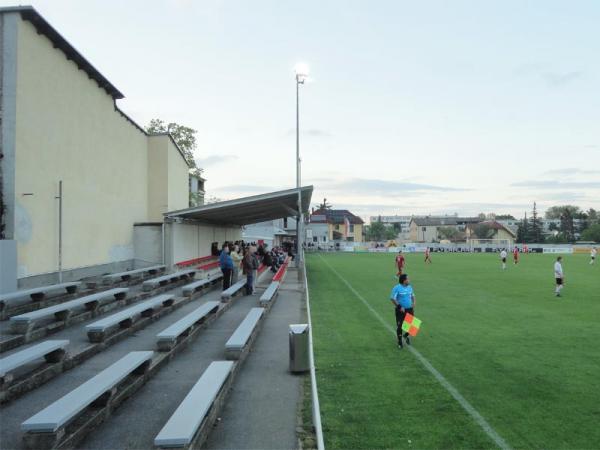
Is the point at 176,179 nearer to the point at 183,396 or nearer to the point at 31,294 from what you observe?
the point at 31,294

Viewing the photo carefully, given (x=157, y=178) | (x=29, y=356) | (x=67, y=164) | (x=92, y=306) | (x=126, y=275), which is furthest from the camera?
(x=157, y=178)

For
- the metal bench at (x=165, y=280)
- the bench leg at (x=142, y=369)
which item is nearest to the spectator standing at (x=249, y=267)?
the metal bench at (x=165, y=280)

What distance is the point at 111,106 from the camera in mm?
17375

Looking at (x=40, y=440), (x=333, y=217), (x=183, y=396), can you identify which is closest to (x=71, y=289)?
(x=183, y=396)

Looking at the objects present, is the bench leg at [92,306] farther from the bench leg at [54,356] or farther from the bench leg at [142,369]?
the bench leg at [142,369]

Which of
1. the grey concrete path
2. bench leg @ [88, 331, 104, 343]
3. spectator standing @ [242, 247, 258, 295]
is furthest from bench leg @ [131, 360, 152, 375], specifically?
spectator standing @ [242, 247, 258, 295]

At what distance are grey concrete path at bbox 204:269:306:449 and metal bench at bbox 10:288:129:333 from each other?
3571 millimetres

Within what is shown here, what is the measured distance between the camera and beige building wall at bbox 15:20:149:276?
11727 millimetres

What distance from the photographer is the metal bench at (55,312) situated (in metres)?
7.68

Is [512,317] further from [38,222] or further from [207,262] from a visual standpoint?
[207,262]

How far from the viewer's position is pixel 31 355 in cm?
589

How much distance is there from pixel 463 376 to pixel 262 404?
12.5 ft

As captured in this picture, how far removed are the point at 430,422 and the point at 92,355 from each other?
5367 millimetres

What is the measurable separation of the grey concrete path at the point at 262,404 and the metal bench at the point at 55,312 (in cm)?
357
